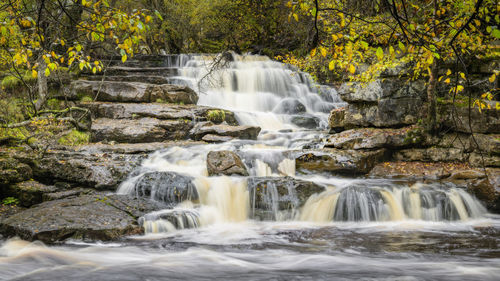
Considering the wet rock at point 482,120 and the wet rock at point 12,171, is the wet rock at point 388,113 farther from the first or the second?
the wet rock at point 12,171

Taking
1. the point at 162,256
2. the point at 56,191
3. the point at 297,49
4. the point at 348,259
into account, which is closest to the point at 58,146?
the point at 56,191

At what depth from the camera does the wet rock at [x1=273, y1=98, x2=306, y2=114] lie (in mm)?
15539

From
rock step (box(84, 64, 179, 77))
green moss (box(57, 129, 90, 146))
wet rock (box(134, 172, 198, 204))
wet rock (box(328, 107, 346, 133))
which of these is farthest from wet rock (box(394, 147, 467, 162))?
rock step (box(84, 64, 179, 77))

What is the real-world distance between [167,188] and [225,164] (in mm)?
1623

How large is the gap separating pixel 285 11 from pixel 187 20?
6556 millimetres

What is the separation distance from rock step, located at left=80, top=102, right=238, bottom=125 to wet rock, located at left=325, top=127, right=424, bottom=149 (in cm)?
529

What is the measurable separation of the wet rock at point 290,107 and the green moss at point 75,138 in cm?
806

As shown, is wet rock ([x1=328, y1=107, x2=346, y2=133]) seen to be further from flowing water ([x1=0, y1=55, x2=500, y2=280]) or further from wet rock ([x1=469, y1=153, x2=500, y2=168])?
wet rock ([x1=469, y1=153, x2=500, y2=168])

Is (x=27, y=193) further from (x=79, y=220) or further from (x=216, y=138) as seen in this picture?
(x=216, y=138)

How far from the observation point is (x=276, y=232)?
6445 millimetres

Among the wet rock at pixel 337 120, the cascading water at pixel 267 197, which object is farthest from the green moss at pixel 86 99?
the wet rock at pixel 337 120

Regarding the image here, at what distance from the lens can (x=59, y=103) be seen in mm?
13484

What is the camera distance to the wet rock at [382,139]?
31.0ft

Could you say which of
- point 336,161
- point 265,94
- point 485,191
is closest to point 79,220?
point 336,161
